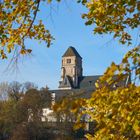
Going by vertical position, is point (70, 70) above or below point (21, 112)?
above

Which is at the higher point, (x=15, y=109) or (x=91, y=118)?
(x=15, y=109)

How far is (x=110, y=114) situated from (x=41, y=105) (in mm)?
73410

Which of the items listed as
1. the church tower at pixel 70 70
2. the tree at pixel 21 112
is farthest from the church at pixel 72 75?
the tree at pixel 21 112

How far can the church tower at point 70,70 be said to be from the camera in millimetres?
122125

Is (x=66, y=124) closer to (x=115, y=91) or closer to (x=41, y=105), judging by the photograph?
(x=41, y=105)

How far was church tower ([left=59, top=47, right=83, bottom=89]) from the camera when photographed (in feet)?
401

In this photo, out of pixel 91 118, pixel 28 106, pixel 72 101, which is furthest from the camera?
pixel 28 106

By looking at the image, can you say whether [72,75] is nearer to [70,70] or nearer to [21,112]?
[70,70]

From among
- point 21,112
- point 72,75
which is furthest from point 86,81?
point 21,112

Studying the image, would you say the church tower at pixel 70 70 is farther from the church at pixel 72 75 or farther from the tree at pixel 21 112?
the tree at pixel 21 112

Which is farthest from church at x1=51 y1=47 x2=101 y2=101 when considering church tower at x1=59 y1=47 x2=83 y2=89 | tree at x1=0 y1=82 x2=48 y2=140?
tree at x1=0 y1=82 x2=48 y2=140

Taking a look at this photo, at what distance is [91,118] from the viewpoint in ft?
16.1

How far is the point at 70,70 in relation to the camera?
123625mm

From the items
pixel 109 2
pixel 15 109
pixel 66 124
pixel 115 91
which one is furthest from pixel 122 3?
pixel 15 109
